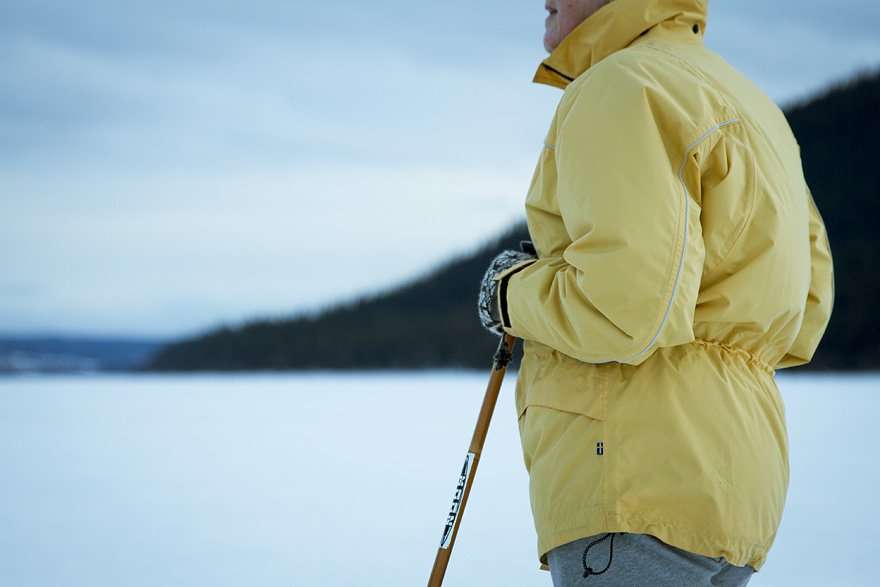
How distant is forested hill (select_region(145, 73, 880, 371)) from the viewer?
1884 centimetres

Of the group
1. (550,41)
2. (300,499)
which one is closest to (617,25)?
(550,41)

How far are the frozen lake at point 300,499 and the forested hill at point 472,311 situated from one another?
10.6 metres

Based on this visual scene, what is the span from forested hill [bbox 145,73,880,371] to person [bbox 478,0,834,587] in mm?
A: 15709

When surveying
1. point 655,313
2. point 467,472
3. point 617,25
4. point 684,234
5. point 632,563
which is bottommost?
point 632,563

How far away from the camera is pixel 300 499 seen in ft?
14.5

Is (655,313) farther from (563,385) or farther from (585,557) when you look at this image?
(585,557)

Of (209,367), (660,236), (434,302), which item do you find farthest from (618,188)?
(434,302)

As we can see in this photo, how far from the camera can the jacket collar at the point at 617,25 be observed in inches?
61.0

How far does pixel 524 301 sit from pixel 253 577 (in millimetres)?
2172

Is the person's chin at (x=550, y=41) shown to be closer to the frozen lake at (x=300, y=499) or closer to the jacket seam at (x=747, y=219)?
the jacket seam at (x=747, y=219)

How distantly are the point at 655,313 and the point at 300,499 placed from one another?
3395 millimetres

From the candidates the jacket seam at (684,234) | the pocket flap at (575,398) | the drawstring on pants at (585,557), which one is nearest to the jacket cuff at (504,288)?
the pocket flap at (575,398)

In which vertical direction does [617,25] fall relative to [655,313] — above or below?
above

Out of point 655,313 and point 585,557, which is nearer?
point 655,313
